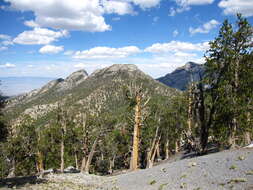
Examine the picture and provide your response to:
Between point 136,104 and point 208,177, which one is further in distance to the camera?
point 136,104

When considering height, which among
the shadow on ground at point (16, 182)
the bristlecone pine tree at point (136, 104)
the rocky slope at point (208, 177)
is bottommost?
the shadow on ground at point (16, 182)

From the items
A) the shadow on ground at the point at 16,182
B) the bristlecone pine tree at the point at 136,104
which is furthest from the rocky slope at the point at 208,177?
the bristlecone pine tree at the point at 136,104

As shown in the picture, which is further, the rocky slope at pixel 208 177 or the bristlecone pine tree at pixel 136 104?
the bristlecone pine tree at pixel 136 104

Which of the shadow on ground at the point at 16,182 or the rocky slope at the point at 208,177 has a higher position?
the rocky slope at the point at 208,177

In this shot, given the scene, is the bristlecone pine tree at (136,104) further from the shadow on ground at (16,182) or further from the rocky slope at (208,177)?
the shadow on ground at (16,182)

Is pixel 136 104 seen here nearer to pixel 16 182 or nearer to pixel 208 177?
pixel 208 177

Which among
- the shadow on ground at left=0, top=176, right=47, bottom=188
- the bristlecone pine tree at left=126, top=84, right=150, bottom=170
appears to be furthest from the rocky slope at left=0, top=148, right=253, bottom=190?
the bristlecone pine tree at left=126, top=84, right=150, bottom=170

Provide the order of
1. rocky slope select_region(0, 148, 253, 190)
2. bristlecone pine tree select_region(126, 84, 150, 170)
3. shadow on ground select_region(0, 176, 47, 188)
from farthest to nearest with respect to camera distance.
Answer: bristlecone pine tree select_region(126, 84, 150, 170)
shadow on ground select_region(0, 176, 47, 188)
rocky slope select_region(0, 148, 253, 190)

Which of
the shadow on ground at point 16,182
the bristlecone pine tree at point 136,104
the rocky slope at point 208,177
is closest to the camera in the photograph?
the rocky slope at point 208,177

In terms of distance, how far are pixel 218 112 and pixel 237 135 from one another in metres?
3.66

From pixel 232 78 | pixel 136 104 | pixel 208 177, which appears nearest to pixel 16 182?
pixel 136 104

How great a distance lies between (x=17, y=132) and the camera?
46438 millimetres

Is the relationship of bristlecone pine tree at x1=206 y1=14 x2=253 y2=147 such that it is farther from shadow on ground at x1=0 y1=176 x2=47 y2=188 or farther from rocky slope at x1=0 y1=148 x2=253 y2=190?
shadow on ground at x1=0 y1=176 x2=47 y2=188

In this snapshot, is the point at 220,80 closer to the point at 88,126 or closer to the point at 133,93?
the point at 133,93
